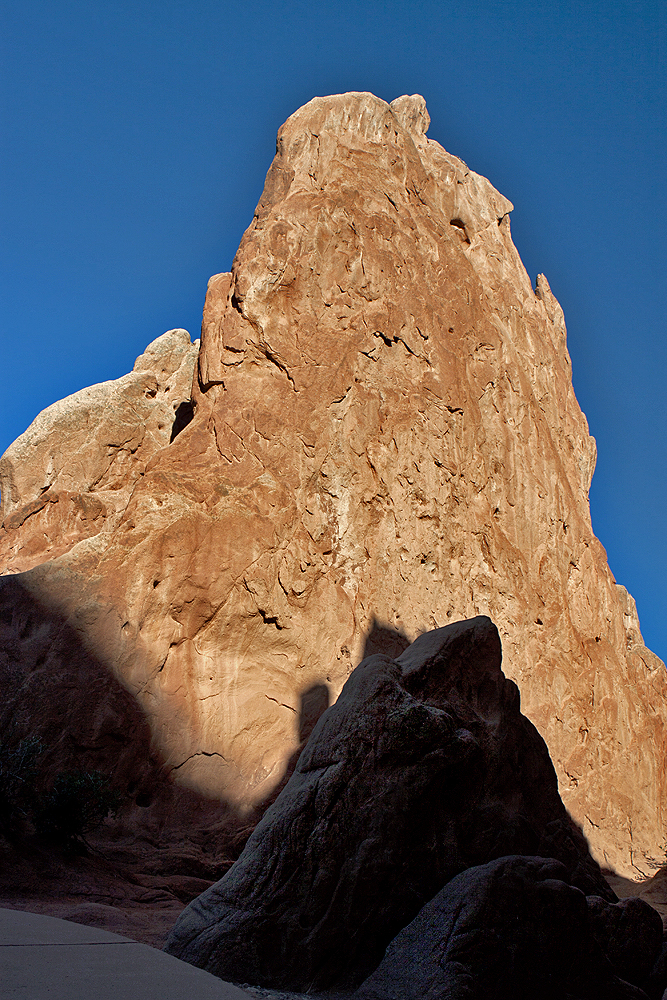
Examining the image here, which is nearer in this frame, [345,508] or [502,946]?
[502,946]

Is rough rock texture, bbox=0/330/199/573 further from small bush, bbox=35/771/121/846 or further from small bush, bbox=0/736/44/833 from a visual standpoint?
small bush, bbox=35/771/121/846

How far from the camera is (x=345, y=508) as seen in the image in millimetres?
17672

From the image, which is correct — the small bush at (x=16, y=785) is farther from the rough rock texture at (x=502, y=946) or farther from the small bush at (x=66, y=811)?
the rough rock texture at (x=502, y=946)

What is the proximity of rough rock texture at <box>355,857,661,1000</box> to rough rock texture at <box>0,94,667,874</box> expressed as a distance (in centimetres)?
899

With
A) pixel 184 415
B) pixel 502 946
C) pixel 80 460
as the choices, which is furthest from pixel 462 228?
pixel 502 946

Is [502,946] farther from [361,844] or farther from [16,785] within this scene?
[16,785]

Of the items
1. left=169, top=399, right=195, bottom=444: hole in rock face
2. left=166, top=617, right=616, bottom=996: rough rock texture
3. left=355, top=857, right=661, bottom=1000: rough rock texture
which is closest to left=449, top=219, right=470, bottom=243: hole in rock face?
left=169, top=399, right=195, bottom=444: hole in rock face

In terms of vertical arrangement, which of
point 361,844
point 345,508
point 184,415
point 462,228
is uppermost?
point 462,228

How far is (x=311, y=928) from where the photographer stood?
5797mm

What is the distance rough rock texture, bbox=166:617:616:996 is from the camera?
5746mm

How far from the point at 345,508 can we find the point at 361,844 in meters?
11.8

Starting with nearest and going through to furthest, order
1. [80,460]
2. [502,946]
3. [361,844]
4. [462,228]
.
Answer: [502,946] → [361,844] → [462,228] → [80,460]

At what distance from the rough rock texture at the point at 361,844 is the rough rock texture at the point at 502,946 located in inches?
2.6

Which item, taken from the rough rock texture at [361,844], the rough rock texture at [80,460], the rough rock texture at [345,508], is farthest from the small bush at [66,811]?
the rough rock texture at [80,460]
